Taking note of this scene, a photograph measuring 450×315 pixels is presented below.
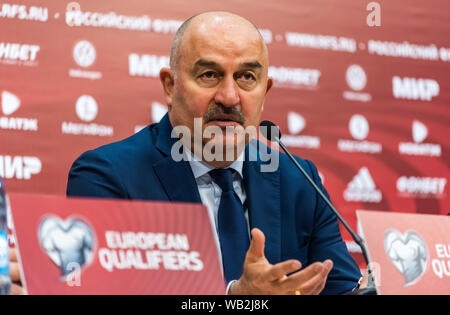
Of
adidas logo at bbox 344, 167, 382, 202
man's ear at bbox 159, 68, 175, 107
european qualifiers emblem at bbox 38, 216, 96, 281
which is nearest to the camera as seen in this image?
european qualifiers emblem at bbox 38, 216, 96, 281

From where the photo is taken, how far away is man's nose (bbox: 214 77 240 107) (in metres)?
1.93

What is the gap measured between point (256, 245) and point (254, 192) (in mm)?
635

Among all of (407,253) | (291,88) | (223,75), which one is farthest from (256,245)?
(291,88)

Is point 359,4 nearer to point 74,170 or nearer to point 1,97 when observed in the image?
point 1,97

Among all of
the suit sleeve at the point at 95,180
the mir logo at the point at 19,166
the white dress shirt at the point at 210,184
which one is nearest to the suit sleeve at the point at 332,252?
the white dress shirt at the point at 210,184

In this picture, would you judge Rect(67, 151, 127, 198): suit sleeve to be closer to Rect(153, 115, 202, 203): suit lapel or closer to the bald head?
Rect(153, 115, 202, 203): suit lapel

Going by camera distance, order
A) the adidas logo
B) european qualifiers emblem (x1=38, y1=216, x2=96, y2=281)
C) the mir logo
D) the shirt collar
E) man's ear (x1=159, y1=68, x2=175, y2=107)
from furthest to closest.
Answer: the adidas logo, the mir logo, man's ear (x1=159, y1=68, x2=175, y2=107), the shirt collar, european qualifiers emblem (x1=38, y1=216, x2=96, y2=281)

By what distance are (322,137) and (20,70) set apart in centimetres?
146

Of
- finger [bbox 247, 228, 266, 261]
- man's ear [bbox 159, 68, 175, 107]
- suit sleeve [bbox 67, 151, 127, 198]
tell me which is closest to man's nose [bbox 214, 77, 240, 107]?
man's ear [bbox 159, 68, 175, 107]

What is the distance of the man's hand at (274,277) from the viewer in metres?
1.29

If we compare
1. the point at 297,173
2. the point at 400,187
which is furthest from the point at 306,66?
the point at 297,173

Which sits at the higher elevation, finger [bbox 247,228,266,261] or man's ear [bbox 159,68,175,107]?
man's ear [bbox 159,68,175,107]
